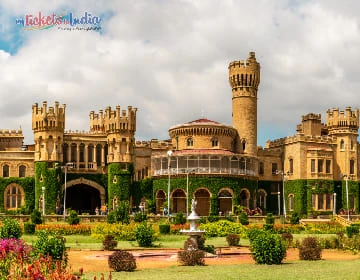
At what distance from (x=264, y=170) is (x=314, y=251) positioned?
51.1 m

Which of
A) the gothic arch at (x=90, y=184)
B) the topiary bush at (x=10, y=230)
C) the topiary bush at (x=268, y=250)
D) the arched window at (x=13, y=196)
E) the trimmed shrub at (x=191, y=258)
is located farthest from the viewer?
the gothic arch at (x=90, y=184)

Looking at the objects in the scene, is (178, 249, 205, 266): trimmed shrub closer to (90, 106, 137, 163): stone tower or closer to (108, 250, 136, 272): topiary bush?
(108, 250, 136, 272): topiary bush

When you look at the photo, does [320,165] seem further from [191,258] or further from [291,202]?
[191,258]

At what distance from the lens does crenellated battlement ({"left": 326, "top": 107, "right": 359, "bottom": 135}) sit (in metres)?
80.8

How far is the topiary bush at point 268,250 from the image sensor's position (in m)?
27.5

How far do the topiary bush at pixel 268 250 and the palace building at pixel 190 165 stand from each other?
37.4m

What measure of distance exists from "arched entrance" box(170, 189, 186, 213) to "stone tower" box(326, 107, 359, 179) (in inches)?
844

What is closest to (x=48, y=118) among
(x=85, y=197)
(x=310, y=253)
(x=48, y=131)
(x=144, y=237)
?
(x=48, y=131)

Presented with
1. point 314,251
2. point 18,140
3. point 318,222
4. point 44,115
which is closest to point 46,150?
point 44,115

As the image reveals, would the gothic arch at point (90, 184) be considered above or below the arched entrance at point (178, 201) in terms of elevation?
above

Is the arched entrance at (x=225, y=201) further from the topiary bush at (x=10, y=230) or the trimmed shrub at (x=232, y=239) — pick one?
the topiary bush at (x=10, y=230)

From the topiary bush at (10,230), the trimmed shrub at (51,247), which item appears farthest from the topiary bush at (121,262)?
the topiary bush at (10,230)

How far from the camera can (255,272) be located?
24.5 metres

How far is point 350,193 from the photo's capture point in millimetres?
80000
